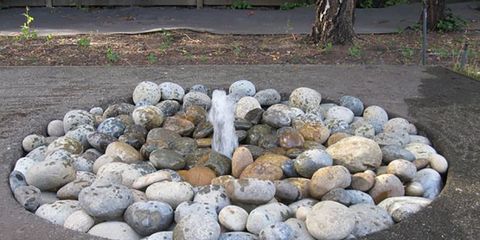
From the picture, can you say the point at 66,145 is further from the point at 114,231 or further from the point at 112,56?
the point at 112,56

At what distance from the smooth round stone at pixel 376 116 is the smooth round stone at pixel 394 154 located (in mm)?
409

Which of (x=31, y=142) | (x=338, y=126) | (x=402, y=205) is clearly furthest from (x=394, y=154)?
(x=31, y=142)

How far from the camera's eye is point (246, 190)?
85.4 inches

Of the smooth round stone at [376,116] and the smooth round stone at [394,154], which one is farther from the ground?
the smooth round stone at [376,116]

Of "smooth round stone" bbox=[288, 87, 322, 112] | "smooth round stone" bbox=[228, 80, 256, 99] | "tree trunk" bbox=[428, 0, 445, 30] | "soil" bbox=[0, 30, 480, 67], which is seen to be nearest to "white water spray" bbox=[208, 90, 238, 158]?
"smooth round stone" bbox=[228, 80, 256, 99]

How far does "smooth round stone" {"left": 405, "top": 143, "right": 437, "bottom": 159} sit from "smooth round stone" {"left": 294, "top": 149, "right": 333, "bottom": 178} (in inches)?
19.2

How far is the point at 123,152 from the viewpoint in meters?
2.68

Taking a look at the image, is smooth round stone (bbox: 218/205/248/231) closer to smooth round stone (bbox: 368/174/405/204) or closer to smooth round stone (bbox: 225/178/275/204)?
smooth round stone (bbox: 225/178/275/204)

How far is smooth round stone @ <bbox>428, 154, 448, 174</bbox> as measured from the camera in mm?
2548

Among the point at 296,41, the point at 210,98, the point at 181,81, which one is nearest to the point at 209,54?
the point at 296,41

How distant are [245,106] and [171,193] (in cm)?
115

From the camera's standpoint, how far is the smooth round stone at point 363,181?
2359 mm

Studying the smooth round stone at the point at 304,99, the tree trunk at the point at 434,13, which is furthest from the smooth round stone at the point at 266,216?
the tree trunk at the point at 434,13

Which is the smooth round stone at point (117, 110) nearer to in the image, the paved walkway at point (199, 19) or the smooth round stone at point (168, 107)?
the smooth round stone at point (168, 107)
